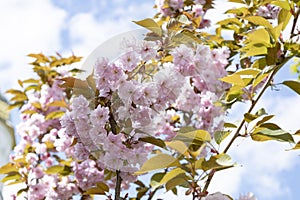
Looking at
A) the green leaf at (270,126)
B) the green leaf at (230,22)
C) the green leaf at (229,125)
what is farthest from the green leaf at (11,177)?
the green leaf at (270,126)

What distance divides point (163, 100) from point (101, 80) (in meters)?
0.15

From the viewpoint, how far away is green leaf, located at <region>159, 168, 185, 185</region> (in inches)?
41.2

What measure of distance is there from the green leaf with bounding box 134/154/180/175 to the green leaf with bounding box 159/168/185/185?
2 cm

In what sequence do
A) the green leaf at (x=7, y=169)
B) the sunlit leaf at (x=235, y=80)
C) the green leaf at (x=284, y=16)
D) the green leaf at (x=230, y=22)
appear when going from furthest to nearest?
the green leaf at (x=7, y=169) → the green leaf at (x=230, y=22) → the green leaf at (x=284, y=16) → the sunlit leaf at (x=235, y=80)

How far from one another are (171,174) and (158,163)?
43 mm

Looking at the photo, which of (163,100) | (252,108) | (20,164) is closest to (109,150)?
(163,100)

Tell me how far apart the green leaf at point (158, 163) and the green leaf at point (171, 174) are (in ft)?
0.05

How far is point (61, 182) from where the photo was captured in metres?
2.41

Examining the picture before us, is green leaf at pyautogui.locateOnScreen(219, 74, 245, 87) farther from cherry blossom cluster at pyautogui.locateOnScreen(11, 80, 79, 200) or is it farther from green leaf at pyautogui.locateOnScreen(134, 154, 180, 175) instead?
cherry blossom cluster at pyautogui.locateOnScreen(11, 80, 79, 200)

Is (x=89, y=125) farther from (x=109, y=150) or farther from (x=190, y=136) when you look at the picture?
(x=190, y=136)

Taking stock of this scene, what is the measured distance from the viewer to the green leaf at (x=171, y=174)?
41.2 inches

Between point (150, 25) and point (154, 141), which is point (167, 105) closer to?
point (154, 141)

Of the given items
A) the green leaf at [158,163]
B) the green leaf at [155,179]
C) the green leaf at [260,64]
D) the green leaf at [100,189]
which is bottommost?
the green leaf at [100,189]

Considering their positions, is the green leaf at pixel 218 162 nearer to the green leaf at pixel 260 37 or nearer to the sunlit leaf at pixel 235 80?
the sunlit leaf at pixel 235 80
